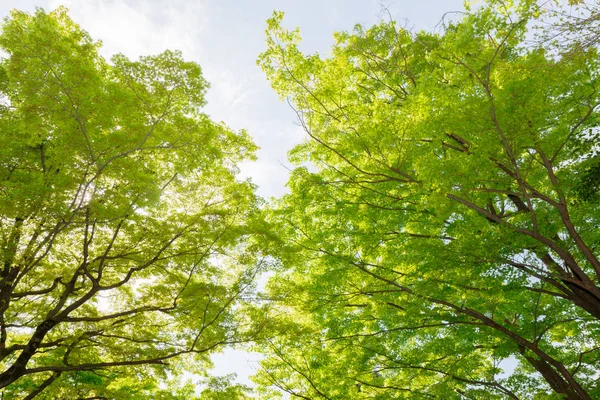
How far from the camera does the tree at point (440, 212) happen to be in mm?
4484

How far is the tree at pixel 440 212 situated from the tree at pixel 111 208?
145 cm

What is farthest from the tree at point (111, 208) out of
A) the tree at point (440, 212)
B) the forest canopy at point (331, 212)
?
the tree at point (440, 212)

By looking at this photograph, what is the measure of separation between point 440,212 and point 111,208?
19.0ft

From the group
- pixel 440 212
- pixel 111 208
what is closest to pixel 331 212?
pixel 440 212

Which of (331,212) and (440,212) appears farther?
(331,212)

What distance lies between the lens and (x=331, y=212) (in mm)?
6434

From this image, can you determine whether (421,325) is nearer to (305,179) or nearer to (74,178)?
(305,179)

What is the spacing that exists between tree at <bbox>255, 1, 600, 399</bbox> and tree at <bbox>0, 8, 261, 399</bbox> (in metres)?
1.45

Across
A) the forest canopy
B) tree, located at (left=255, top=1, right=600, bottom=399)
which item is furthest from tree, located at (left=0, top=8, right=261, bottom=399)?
tree, located at (left=255, top=1, right=600, bottom=399)

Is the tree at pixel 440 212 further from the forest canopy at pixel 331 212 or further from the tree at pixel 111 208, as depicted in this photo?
the tree at pixel 111 208

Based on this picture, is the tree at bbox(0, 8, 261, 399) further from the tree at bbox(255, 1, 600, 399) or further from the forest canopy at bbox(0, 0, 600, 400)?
the tree at bbox(255, 1, 600, 399)

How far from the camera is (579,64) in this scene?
14.1ft

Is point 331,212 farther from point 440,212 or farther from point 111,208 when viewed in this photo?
point 111,208

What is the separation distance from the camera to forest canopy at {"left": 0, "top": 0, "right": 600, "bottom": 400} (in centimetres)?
462
